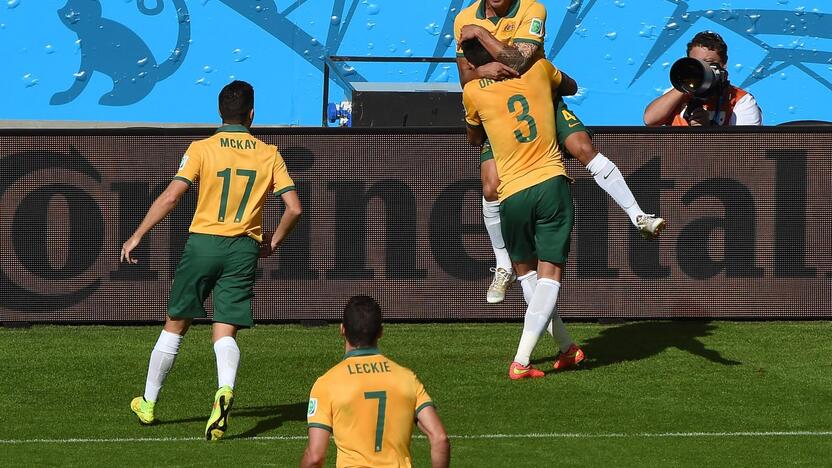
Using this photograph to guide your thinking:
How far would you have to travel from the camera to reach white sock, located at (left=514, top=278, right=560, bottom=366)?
361 inches

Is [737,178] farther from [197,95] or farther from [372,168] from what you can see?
[197,95]

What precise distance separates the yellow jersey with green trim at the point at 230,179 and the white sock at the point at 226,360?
1.88 ft

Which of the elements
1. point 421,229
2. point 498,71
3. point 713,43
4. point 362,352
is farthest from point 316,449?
point 713,43

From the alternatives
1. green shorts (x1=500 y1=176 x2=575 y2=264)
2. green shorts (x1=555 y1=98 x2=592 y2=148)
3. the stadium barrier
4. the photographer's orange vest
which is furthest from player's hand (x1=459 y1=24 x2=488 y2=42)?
the photographer's orange vest

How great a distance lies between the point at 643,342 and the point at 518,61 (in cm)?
259

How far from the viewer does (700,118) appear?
11492mm

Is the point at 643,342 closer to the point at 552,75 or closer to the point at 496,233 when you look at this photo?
the point at 496,233

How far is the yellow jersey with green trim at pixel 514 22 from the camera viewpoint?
9.05 meters

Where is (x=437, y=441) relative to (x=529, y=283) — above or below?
below

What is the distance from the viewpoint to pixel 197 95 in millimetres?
18031

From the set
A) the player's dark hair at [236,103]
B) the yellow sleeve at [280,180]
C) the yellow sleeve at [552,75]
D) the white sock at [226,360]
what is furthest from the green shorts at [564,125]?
the white sock at [226,360]

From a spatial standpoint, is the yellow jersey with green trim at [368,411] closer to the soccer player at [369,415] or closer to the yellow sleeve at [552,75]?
the soccer player at [369,415]

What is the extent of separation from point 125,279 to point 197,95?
7074 mm

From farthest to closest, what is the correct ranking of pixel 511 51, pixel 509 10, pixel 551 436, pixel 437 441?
pixel 509 10 < pixel 511 51 < pixel 551 436 < pixel 437 441
